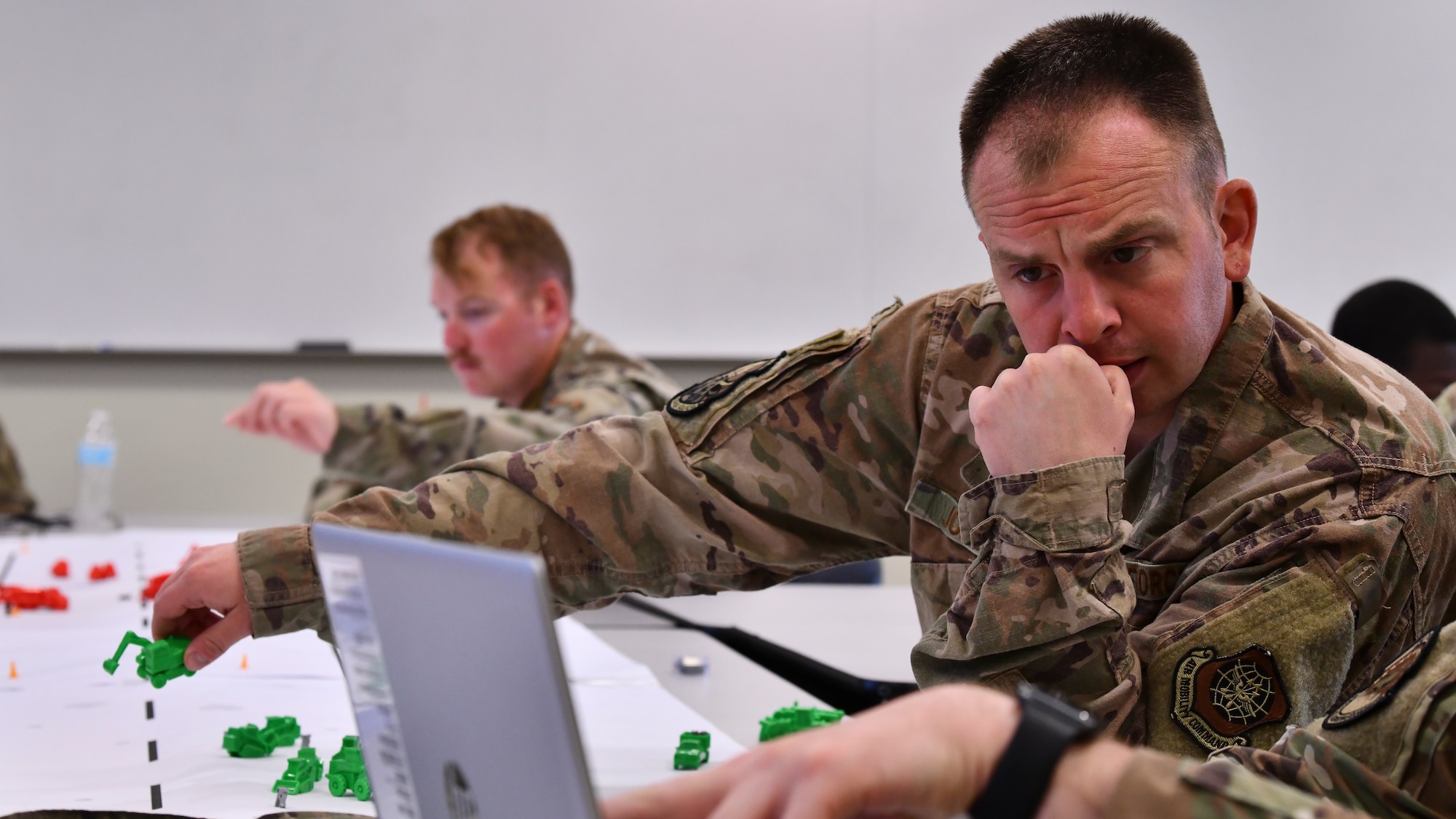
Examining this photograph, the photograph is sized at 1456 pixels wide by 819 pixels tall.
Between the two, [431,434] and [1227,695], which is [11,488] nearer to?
[431,434]

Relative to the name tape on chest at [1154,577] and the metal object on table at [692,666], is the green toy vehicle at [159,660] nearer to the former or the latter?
the metal object on table at [692,666]

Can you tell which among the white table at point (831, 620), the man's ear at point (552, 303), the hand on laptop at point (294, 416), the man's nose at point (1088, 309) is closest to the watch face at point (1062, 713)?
the man's nose at point (1088, 309)

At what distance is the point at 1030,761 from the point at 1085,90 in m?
0.80

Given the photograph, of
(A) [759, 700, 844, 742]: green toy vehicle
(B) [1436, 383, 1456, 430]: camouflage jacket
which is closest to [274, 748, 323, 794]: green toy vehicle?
(A) [759, 700, 844, 742]: green toy vehicle

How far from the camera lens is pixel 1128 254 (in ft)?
3.73

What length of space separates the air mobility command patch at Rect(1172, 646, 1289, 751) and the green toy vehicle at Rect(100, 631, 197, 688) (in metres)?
0.85

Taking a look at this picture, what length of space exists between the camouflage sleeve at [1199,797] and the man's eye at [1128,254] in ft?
2.14

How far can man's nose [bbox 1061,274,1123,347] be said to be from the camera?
1.13 m

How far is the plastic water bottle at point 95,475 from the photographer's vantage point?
128 inches

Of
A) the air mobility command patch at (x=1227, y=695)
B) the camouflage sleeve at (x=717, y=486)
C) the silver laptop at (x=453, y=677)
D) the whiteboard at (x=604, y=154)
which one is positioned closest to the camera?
the silver laptop at (x=453, y=677)

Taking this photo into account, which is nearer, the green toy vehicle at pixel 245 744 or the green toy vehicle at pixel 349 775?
the green toy vehicle at pixel 349 775

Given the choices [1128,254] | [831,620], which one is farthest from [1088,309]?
[831,620]

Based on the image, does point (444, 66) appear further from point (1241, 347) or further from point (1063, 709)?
point (1063, 709)

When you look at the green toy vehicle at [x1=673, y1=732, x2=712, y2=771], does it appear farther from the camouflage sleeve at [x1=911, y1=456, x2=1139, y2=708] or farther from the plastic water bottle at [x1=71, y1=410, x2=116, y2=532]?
the plastic water bottle at [x1=71, y1=410, x2=116, y2=532]
